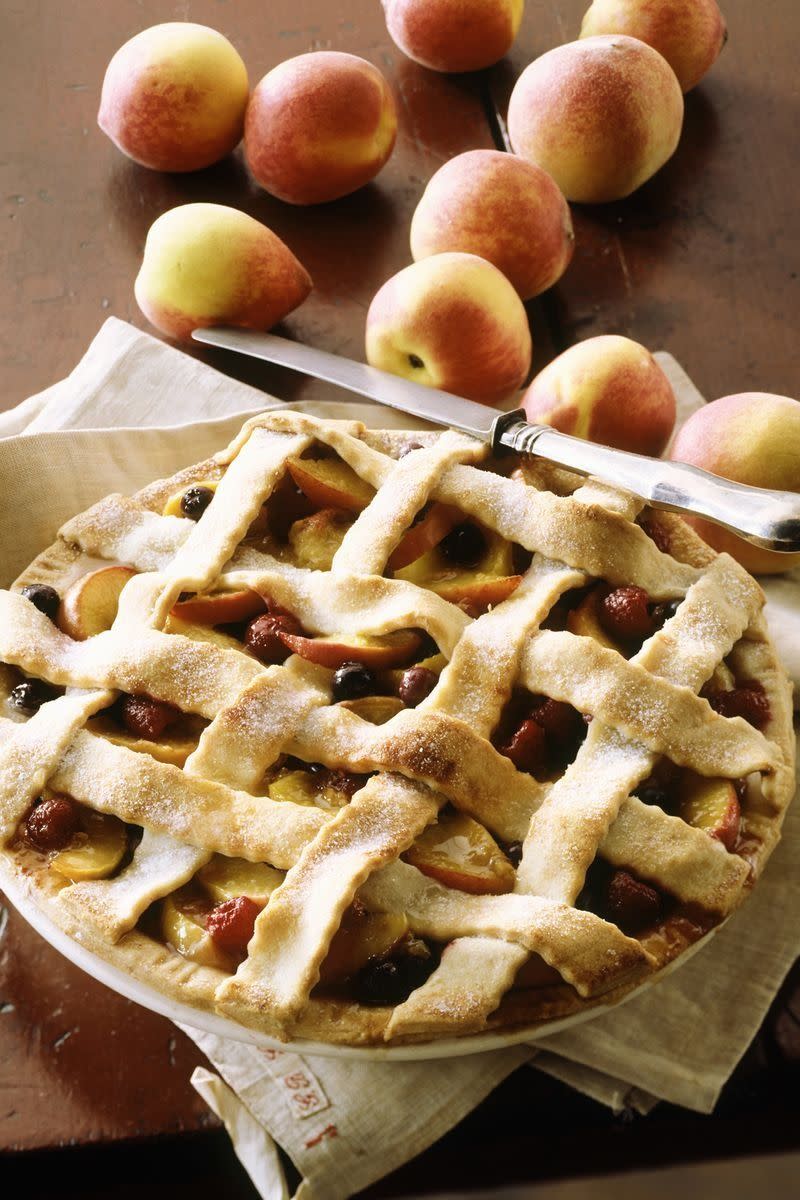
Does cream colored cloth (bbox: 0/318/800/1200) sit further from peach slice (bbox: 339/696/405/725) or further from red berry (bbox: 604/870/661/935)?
peach slice (bbox: 339/696/405/725)

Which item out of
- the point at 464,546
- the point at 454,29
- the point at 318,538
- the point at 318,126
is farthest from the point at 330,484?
the point at 454,29

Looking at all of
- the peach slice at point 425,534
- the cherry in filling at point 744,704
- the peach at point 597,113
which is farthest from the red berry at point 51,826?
the peach at point 597,113

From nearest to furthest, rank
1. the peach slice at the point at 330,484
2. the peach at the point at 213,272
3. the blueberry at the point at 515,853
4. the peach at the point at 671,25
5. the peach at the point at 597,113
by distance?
Answer: the blueberry at the point at 515,853
the peach slice at the point at 330,484
the peach at the point at 213,272
the peach at the point at 597,113
the peach at the point at 671,25

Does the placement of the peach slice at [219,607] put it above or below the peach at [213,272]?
below

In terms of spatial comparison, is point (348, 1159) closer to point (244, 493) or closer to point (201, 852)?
point (201, 852)

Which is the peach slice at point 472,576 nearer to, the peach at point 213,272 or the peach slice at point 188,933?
the peach slice at point 188,933

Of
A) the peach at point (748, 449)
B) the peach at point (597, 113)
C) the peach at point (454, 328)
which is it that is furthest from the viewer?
the peach at point (597, 113)

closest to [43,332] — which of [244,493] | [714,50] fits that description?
[244,493]

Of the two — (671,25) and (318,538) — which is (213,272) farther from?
(671,25)
